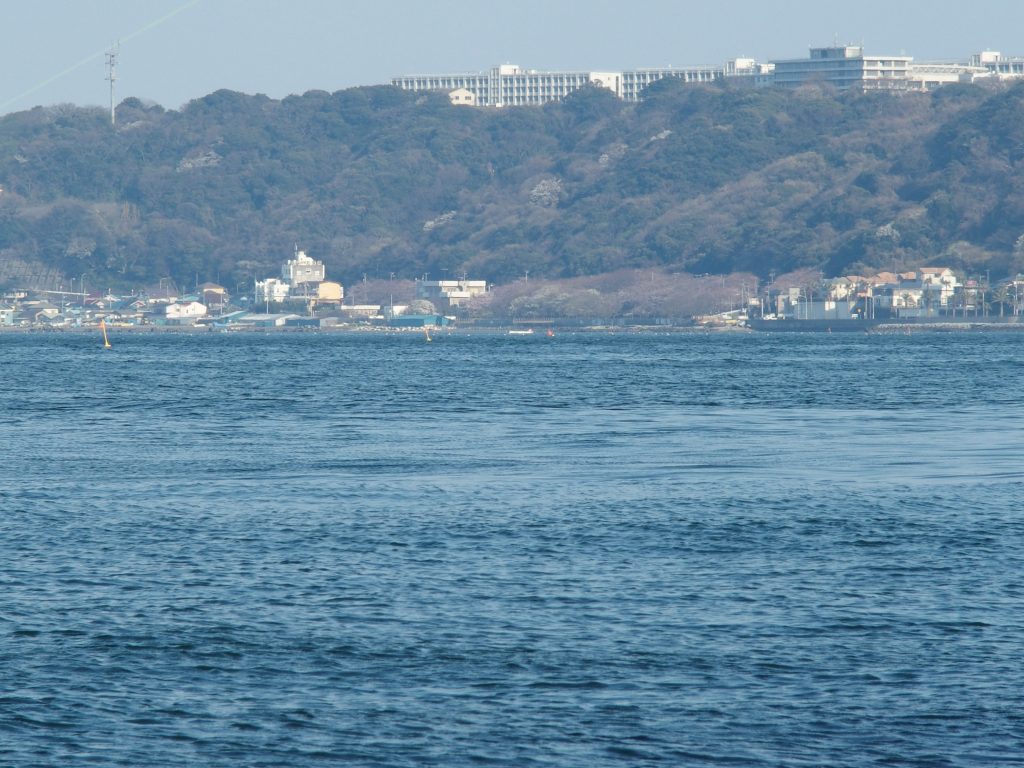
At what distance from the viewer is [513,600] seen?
2025 centimetres

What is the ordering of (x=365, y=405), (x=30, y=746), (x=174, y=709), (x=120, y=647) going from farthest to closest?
1. (x=365, y=405)
2. (x=120, y=647)
3. (x=174, y=709)
4. (x=30, y=746)

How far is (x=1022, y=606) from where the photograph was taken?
19750 millimetres

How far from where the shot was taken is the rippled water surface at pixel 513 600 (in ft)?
49.3

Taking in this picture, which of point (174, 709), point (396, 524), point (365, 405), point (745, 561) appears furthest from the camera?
point (365, 405)

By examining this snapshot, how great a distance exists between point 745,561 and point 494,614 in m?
4.95

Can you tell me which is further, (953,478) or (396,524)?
(953,478)

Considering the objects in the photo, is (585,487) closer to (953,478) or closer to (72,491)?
(953,478)

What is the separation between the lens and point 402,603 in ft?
65.9

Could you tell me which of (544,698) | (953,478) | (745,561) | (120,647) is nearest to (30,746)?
(120,647)

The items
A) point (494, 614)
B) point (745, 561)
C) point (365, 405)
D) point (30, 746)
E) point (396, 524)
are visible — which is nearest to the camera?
point (30, 746)

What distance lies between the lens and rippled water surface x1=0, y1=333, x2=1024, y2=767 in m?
15.0

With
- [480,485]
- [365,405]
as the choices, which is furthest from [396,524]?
[365,405]

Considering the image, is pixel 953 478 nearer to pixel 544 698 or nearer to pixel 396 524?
pixel 396 524

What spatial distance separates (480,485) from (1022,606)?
46.0 feet
